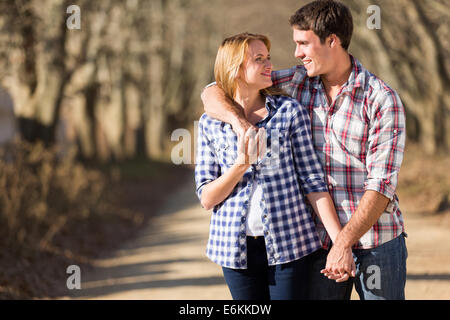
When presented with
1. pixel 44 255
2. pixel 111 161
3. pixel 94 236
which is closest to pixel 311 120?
pixel 44 255

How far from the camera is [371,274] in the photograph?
3023mm

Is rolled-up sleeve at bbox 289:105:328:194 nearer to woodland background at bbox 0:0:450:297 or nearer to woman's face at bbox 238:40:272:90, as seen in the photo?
woman's face at bbox 238:40:272:90

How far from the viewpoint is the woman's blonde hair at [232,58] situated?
3002 millimetres

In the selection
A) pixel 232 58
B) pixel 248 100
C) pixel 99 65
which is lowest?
pixel 248 100

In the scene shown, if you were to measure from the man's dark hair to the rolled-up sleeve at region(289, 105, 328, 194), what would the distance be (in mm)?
420

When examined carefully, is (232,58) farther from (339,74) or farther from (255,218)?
(255,218)

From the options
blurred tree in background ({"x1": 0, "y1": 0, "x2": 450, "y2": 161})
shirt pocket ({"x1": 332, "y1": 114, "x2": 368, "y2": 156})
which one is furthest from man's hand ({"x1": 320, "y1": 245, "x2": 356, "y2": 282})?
blurred tree in background ({"x1": 0, "y1": 0, "x2": 450, "y2": 161})

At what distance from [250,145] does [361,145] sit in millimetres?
575

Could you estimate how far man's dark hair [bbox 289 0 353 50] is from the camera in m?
2.96

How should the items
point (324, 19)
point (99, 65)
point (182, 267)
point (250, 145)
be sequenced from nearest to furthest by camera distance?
point (250, 145)
point (324, 19)
point (182, 267)
point (99, 65)

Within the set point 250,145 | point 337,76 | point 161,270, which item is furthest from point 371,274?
point 161,270

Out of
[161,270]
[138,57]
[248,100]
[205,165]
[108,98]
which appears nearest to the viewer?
[205,165]
